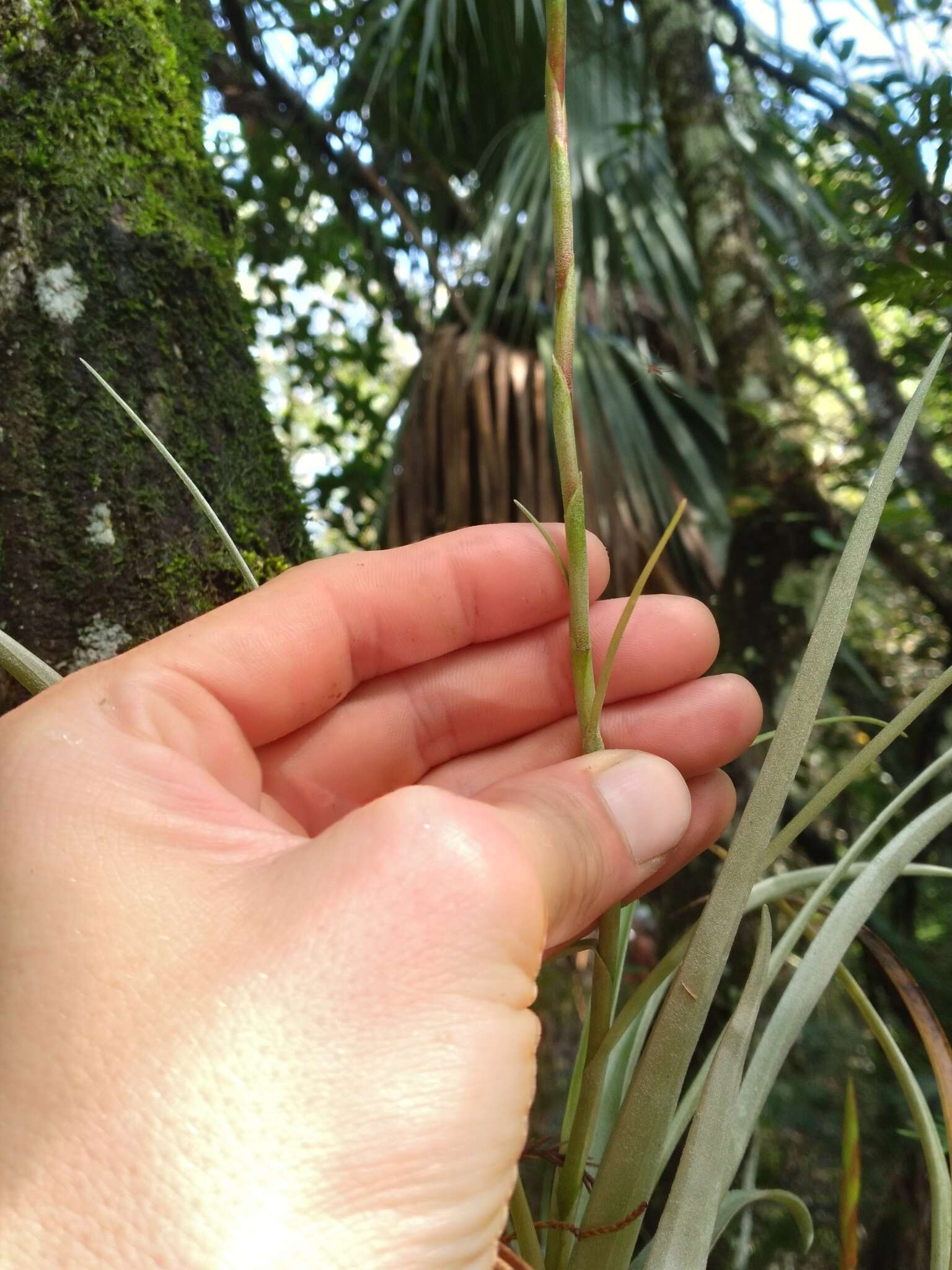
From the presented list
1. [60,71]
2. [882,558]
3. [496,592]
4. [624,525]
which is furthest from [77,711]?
[624,525]

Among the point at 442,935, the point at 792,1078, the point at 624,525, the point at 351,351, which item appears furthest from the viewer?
the point at 351,351

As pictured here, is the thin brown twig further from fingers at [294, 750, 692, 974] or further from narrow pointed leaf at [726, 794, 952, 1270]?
fingers at [294, 750, 692, 974]

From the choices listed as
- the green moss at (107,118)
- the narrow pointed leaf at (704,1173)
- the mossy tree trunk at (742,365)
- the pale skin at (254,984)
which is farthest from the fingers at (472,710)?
the green moss at (107,118)

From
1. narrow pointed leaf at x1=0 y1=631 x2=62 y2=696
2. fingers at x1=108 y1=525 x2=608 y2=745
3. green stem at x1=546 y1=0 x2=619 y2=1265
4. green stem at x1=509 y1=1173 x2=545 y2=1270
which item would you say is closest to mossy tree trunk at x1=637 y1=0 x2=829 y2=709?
fingers at x1=108 y1=525 x2=608 y2=745

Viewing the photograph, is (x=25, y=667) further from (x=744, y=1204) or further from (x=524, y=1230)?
(x=744, y=1204)

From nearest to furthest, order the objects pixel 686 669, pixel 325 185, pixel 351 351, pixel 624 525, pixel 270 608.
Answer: pixel 270 608, pixel 686 669, pixel 624 525, pixel 325 185, pixel 351 351

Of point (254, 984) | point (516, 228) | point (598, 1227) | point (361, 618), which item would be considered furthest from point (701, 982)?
point (516, 228)

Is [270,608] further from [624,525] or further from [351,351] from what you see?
[351,351]
